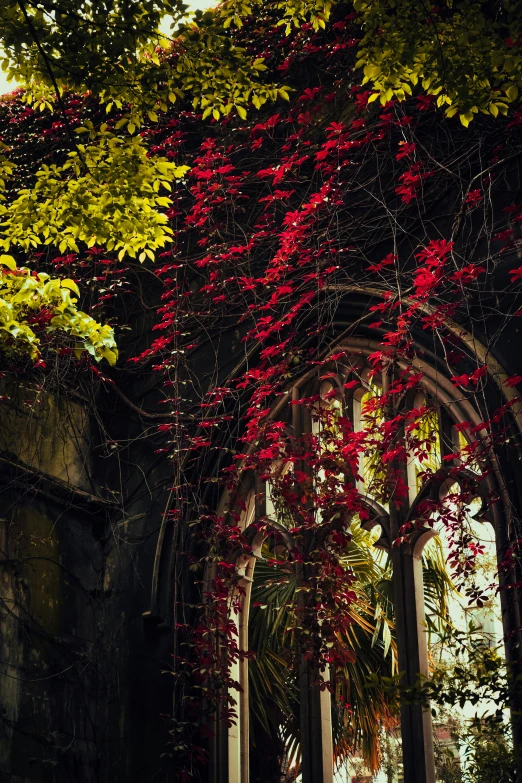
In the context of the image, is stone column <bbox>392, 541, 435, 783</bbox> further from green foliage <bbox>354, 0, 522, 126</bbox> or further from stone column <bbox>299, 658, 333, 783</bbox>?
green foliage <bbox>354, 0, 522, 126</bbox>

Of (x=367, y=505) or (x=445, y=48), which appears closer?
(x=445, y=48)

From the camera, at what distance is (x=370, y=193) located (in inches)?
225

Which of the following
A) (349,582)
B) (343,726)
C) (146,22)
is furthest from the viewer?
(343,726)

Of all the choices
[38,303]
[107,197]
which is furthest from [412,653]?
[107,197]

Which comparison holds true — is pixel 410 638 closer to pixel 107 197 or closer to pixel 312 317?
pixel 312 317

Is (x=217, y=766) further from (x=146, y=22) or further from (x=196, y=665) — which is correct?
(x=146, y=22)

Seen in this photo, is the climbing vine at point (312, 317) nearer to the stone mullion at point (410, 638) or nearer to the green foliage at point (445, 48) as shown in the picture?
the stone mullion at point (410, 638)

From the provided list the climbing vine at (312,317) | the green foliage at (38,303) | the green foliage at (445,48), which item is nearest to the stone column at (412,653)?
the climbing vine at (312,317)

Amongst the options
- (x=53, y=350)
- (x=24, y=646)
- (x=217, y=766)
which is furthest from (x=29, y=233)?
(x=217, y=766)

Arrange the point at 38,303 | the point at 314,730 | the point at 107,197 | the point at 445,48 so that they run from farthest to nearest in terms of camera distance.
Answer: the point at 314,730 → the point at 38,303 → the point at 107,197 → the point at 445,48

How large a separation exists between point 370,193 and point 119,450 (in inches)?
85.4

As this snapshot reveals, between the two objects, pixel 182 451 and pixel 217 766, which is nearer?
pixel 217 766

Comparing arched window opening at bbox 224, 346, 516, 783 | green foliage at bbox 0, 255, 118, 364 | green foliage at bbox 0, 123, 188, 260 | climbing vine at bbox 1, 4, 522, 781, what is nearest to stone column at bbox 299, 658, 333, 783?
arched window opening at bbox 224, 346, 516, 783

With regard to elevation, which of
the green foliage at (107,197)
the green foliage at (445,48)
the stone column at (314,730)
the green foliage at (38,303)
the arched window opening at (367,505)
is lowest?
the stone column at (314,730)
